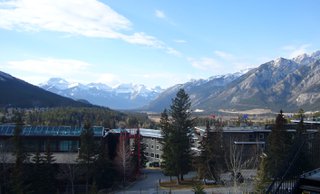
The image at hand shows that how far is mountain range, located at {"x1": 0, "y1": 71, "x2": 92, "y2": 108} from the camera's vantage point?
158413 mm

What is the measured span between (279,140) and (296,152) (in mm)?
35977

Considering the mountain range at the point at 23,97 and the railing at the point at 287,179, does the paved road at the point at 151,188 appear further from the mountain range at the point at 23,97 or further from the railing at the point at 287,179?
the mountain range at the point at 23,97

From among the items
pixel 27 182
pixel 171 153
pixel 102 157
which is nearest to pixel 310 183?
pixel 27 182

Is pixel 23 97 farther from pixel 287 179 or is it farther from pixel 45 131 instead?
pixel 287 179

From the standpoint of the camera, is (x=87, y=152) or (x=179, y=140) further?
(x=179, y=140)

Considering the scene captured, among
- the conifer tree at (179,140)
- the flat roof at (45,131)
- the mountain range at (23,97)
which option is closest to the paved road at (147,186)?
the conifer tree at (179,140)

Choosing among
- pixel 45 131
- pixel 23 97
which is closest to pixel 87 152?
pixel 45 131

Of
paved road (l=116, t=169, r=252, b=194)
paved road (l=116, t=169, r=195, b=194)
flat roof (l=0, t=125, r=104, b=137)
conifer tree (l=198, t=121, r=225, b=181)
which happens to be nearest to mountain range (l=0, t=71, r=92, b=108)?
flat roof (l=0, t=125, r=104, b=137)

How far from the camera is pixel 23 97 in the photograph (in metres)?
169

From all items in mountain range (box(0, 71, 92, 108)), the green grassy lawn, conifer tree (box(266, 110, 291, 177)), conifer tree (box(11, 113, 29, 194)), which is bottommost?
the green grassy lawn

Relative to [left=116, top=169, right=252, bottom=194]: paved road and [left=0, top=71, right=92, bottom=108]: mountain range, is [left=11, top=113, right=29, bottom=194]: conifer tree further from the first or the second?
[left=0, top=71, right=92, bottom=108]: mountain range

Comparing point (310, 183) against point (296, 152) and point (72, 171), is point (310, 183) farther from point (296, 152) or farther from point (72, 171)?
point (72, 171)

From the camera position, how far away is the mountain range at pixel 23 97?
158m

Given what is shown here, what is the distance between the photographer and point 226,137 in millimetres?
65562
